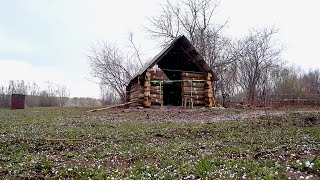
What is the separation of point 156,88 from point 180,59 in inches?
251

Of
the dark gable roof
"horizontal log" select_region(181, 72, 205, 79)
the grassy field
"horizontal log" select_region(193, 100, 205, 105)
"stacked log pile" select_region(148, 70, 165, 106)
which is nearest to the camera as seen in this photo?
the grassy field

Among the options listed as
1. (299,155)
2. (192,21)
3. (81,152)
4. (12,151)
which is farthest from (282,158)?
(192,21)

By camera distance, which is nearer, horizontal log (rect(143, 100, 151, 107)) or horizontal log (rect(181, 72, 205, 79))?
horizontal log (rect(143, 100, 151, 107))

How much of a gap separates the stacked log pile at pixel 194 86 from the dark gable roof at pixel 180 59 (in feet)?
3.86

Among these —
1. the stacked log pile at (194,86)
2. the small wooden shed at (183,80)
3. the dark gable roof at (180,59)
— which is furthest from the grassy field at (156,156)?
the stacked log pile at (194,86)

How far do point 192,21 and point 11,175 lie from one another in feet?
146

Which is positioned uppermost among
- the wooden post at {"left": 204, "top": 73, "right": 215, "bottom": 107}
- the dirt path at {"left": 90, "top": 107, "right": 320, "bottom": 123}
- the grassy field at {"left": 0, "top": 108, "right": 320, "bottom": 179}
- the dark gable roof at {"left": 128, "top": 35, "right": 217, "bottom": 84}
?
the dark gable roof at {"left": 128, "top": 35, "right": 217, "bottom": 84}

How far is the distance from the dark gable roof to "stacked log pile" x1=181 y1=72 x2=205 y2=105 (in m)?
1.18

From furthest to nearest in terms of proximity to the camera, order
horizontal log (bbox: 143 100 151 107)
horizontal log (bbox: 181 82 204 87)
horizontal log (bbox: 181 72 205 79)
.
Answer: horizontal log (bbox: 181 72 205 79), horizontal log (bbox: 181 82 204 87), horizontal log (bbox: 143 100 151 107)

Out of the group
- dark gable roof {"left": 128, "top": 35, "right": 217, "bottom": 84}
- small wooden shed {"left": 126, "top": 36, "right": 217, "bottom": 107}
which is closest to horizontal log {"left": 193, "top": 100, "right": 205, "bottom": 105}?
small wooden shed {"left": 126, "top": 36, "right": 217, "bottom": 107}

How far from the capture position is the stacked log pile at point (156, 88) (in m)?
29.3

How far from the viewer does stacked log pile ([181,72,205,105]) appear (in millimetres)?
30156

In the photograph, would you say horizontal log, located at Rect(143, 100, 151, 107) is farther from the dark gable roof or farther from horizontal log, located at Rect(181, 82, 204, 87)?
horizontal log, located at Rect(181, 82, 204, 87)

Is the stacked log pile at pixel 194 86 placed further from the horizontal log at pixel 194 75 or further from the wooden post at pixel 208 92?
the wooden post at pixel 208 92
